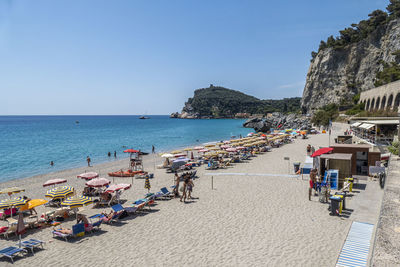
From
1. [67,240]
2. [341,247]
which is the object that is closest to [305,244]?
[341,247]

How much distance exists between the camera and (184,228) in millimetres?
9648

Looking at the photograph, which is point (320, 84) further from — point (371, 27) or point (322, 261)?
Result: point (322, 261)

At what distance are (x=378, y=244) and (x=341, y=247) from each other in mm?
3022

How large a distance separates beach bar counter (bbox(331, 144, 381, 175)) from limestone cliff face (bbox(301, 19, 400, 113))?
52.9m

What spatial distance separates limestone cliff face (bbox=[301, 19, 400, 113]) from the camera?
5968 cm

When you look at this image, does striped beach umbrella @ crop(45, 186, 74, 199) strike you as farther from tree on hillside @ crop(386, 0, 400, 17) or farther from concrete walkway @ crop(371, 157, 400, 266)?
tree on hillside @ crop(386, 0, 400, 17)

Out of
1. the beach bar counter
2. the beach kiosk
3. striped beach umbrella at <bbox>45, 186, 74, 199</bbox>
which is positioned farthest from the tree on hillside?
striped beach umbrella at <bbox>45, 186, 74, 199</bbox>

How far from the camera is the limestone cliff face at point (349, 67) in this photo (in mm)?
59681

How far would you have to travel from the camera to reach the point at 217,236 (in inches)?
348

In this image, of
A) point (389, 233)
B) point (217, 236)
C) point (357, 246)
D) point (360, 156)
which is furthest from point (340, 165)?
point (389, 233)

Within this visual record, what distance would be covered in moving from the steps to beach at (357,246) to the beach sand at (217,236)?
0.86 ft

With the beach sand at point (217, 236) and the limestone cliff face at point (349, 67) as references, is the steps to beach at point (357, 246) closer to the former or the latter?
the beach sand at point (217, 236)

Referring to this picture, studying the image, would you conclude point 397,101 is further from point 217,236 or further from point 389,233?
point 389,233

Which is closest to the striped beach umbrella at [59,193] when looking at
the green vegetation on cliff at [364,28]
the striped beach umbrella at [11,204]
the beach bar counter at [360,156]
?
the striped beach umbrella at [11,204]
